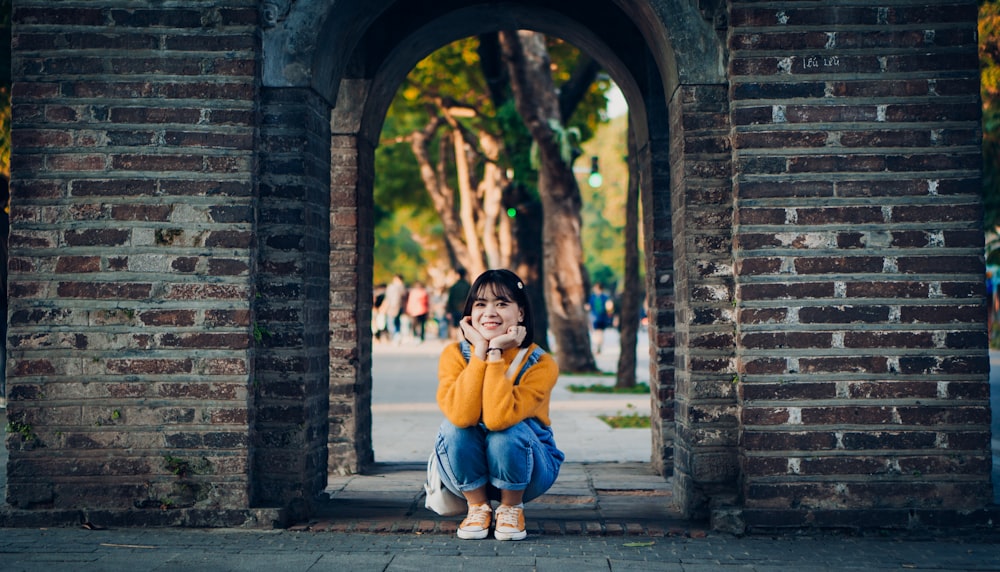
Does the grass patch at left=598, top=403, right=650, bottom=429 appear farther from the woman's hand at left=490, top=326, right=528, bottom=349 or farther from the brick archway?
the woman's hand at left=490, top=326, right=528, bottom=349

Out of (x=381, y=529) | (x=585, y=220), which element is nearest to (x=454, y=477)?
(x=381, y=529)

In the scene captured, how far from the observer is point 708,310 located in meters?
5.22

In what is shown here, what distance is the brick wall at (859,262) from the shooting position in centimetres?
488

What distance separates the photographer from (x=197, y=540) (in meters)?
4.77

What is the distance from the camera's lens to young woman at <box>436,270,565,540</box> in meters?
4.64

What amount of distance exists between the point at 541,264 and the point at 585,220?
207 ft

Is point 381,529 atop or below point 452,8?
below

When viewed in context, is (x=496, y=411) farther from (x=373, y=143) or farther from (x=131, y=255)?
(x=373, y=143)

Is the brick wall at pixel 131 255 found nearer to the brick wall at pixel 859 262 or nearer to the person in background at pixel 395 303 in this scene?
the brick wall at pixel 859 262

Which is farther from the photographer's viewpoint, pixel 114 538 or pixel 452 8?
A: pixel 452 8

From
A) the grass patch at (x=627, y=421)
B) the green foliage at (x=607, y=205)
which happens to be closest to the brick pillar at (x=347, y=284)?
the grass patch at (x=627, y=421)

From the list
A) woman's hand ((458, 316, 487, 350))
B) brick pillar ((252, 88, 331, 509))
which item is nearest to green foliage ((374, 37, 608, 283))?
brick pillar ((252, 88, 331, 509))

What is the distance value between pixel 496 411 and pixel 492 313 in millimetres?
493

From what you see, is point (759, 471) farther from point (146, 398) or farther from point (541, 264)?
point (541, 264)
